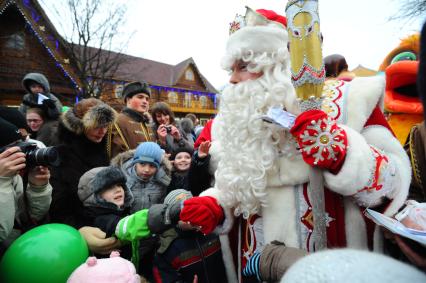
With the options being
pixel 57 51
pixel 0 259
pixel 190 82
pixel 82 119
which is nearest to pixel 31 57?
pixel 57 51

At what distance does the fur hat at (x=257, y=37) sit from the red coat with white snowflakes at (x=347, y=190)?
0.38 m

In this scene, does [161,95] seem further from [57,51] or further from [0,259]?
[0,259]

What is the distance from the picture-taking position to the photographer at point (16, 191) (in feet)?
5.19

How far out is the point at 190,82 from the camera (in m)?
26.5

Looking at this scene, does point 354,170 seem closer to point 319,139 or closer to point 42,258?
point 319,139

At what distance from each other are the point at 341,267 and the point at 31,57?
46.5ft

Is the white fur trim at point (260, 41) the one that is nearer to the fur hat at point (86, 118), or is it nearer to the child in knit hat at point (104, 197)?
the child in knit hat at point (104, 197)

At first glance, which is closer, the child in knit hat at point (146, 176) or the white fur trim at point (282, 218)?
the white fur trim at point (282, 218)

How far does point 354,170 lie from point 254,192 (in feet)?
1.51

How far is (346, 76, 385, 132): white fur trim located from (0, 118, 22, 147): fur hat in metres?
1.96

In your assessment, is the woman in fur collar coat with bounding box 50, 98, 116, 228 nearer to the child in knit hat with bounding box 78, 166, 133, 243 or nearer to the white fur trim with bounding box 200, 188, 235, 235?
the child in knit hat with bounding box 78, 166, 133, 243

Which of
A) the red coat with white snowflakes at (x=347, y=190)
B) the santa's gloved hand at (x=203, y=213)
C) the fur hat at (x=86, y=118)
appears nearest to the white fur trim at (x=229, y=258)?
the santa's gloved hand at (x=203, y=213)

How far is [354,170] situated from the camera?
1.11 metres

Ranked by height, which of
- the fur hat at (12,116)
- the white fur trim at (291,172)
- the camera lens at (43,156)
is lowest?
the white fur trim at (291,172)
